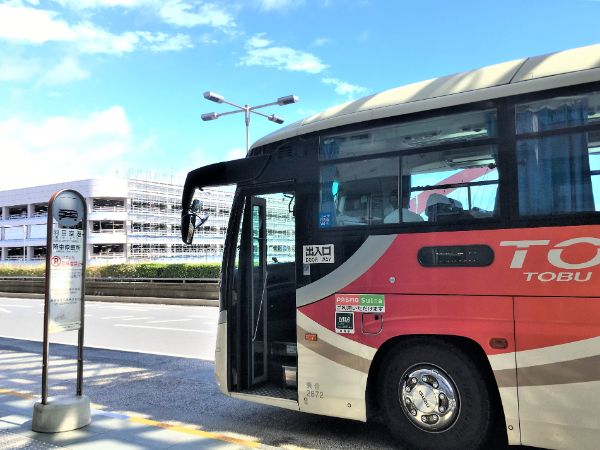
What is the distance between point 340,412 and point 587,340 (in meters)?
2.14

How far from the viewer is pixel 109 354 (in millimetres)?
9641

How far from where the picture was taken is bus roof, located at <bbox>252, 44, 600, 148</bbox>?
3.93 metres

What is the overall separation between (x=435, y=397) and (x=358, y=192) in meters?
1.90

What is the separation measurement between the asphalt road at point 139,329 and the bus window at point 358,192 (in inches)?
210

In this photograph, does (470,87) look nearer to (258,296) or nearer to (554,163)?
(554,163)

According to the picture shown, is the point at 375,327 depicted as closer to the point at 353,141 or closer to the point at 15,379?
the point at 353,141

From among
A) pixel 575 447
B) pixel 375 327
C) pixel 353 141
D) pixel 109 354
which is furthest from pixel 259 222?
pixel 109 354

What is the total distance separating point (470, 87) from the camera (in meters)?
4.34

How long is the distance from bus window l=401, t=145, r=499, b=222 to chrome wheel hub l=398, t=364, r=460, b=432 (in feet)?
4.30

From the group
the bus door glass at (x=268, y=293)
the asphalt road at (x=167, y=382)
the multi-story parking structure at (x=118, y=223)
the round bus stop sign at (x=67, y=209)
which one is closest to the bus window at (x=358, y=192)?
the bus door glass at (x=268, y=293)

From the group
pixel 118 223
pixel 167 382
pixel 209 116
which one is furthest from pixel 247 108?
pixel 118 223

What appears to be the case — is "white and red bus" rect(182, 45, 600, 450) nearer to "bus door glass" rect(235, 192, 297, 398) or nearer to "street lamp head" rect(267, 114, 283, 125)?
"bus door glass" rect(235, 192, 297, 398)

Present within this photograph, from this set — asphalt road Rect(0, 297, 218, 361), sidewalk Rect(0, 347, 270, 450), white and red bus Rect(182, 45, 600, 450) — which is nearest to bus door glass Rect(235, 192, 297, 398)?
white and red bus Rect(182, 45, 600, 450)

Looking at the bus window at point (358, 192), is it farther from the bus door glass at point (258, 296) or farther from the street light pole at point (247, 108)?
the street light pole at point (247, 108)
